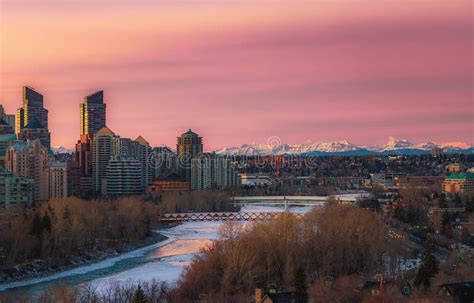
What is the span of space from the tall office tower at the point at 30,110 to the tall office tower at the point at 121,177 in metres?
42.8

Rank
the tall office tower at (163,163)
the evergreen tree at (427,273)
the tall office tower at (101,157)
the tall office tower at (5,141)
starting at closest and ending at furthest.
Answer: 1. the evergreen tree at (427,273)
2. the tall office tower at (5,141)
3. the tall office tower at (101,157)
4. the tall office tower at (163,163)

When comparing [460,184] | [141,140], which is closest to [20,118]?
[141,140]

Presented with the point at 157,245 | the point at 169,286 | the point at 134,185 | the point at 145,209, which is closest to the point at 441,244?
the point at 157,245

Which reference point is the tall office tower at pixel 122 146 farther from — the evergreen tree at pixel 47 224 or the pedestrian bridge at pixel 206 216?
the evergreen tree at pixel 47 224

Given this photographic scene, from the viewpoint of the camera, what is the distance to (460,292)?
2031cm

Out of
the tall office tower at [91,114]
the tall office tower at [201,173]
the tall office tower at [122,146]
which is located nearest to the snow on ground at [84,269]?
the tall office tower at [201,173]

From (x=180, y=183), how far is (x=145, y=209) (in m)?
35.6

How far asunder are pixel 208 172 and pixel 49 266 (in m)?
62.8

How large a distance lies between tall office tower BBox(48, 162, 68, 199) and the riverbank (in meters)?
27.1

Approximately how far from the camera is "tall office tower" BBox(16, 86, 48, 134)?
123 m

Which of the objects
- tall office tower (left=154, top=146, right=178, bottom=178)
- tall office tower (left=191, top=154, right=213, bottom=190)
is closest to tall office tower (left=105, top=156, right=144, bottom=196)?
tall office tower (left=191, top=154, right=213, bottom=190)

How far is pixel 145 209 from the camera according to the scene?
52656 millimetres

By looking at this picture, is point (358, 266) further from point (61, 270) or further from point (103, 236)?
point (103, 236)

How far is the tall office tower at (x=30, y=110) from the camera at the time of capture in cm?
12319
